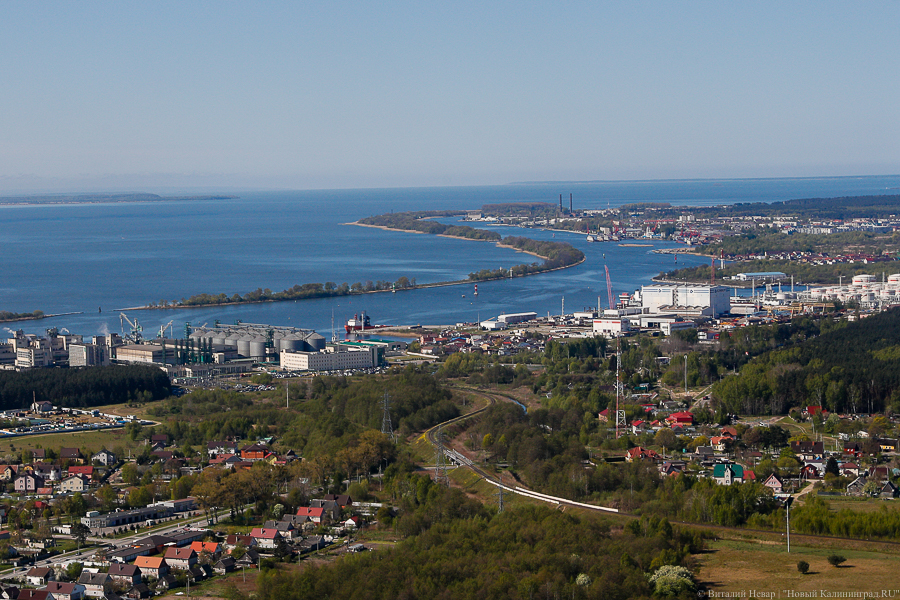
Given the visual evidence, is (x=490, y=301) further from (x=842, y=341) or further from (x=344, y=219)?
(x=344, y=219)

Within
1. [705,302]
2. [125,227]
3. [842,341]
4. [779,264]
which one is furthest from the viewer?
[125,227]

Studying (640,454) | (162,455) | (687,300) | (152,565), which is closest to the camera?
(152,565)

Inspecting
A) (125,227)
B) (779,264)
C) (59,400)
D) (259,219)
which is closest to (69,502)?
(59,400)

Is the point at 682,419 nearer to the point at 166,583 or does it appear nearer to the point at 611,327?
the point at 166,583

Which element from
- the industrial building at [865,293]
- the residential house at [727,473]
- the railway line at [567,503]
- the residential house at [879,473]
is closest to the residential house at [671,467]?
the residential house at [727,473]

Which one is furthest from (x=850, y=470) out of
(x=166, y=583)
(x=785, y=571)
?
(x=166, y=583)

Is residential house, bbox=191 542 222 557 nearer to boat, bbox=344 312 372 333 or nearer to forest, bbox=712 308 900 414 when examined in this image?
forest, bbox=712 308 900 414
